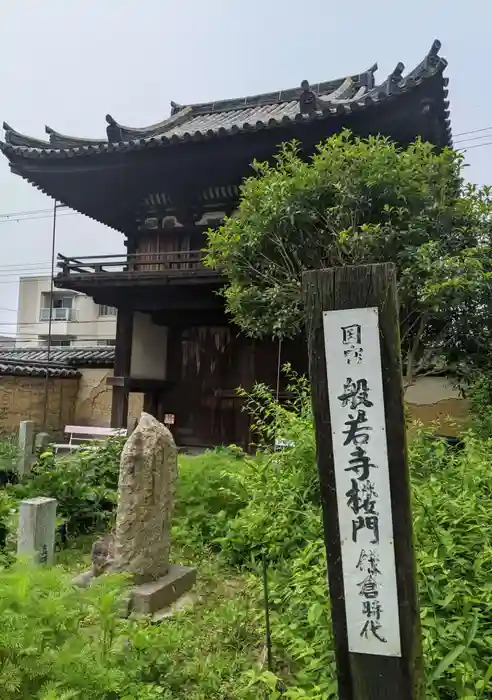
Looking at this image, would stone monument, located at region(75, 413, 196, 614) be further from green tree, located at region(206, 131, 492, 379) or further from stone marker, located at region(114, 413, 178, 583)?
green tree, located at region(206, 131, 492, 379)

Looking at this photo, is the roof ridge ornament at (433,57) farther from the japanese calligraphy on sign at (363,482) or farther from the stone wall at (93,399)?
the stone wall at (93,399)

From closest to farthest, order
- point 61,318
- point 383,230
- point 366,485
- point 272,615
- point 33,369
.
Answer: point 366,485 → point 272,615 → point 383,230 → point 33,369 → point 61,318

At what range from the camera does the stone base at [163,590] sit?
3232 millimetres

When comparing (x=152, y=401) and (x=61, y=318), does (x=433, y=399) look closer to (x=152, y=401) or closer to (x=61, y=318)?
(x=152, y=401)

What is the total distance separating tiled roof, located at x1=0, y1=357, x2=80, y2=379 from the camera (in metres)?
12.7

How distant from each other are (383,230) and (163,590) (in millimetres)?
3960

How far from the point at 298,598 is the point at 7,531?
2.91m

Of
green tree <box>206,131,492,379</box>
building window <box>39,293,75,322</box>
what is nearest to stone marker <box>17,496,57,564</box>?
green tree <box>206,131,492,379</box>

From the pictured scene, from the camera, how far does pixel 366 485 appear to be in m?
1.60

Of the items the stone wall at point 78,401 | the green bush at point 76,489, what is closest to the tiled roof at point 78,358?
the stone wall at point 78,401

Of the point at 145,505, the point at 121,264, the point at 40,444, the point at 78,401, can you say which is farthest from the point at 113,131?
the point at 78,401

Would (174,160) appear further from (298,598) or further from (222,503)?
(298,598)

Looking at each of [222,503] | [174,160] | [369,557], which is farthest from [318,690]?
[174,160]

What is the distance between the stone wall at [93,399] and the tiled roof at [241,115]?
669 cm
